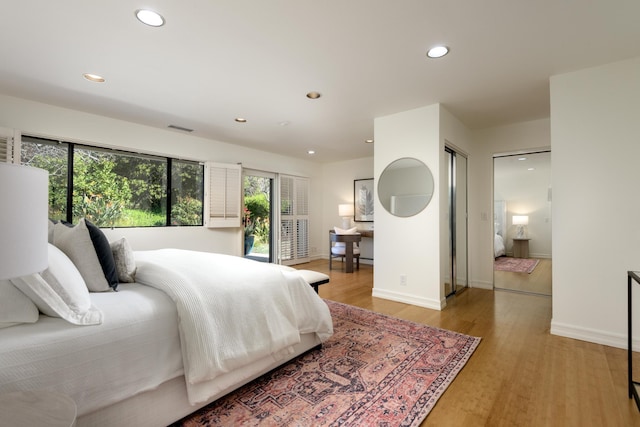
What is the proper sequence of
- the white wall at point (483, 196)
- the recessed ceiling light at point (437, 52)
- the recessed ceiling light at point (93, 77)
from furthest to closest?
1. the white wall at point (483, 196)
2. the recessed ceiling light at point (93, 77)
3. the recessed ceiling light at point (437, 52)

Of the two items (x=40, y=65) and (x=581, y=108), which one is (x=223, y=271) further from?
(x=581, y=108)

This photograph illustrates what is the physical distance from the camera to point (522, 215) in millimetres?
6812

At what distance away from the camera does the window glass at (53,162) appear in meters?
3.40

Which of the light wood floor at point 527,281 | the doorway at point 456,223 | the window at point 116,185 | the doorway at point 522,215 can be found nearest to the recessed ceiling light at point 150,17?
the window at point 116,185

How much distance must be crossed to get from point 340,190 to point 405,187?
324cm

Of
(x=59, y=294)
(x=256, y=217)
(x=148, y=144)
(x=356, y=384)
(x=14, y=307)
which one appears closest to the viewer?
(x=14, y=307)

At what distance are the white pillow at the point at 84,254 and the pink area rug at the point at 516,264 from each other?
6354 millimetres

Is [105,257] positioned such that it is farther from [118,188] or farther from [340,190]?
[340,190]

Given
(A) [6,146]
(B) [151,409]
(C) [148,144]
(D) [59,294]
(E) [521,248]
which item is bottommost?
(B) [151,409]

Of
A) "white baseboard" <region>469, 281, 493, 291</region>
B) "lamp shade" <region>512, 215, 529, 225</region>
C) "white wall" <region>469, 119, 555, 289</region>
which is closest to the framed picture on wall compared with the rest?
"white wall" <region>469, 119, 555, 289</region>

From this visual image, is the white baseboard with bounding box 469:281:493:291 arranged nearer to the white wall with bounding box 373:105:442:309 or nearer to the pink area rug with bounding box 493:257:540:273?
the white wall with bounding box 373:105:442:309

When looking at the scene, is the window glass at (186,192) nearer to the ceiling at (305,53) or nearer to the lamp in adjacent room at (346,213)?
the ceiling at (305,53)

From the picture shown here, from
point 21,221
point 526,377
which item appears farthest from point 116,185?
point 526,377

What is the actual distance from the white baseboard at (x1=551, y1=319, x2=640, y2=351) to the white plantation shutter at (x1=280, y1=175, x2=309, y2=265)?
14.9ft
